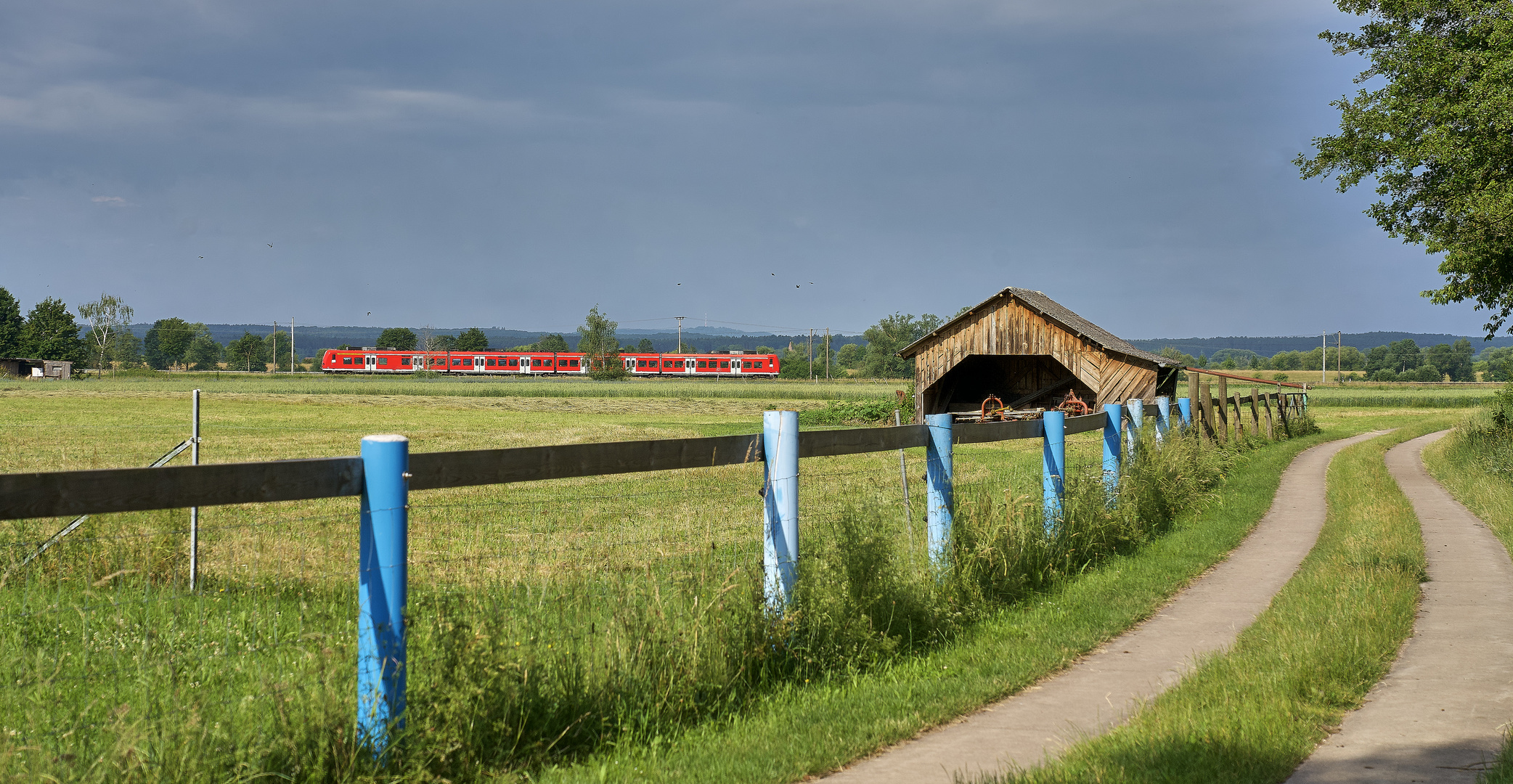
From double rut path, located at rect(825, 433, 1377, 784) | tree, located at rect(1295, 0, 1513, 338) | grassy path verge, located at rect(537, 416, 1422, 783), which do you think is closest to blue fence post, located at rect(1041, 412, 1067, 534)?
grassy path verge, located at rect(537, 416, 1422, 783)

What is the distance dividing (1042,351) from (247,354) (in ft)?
614

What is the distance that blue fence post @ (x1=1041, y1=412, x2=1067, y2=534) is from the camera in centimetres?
824

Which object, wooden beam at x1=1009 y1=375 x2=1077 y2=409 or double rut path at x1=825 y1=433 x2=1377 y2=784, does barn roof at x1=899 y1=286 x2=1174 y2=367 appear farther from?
double rut path at x1=825 y1=433 x2=1377 y2=784

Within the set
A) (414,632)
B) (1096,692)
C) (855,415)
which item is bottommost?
(855,415)

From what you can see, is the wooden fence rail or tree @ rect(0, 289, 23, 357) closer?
the wooden fence rail

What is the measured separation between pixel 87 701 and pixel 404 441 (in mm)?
2244

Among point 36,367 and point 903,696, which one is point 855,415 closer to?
point 903,696

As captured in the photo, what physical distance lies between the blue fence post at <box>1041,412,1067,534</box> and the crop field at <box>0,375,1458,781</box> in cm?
24

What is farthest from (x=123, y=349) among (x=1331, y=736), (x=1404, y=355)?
→ (x=1404, y=355)

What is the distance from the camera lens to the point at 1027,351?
92.6ft

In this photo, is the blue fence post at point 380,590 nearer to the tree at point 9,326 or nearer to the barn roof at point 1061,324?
the barn roof at point 1061,324

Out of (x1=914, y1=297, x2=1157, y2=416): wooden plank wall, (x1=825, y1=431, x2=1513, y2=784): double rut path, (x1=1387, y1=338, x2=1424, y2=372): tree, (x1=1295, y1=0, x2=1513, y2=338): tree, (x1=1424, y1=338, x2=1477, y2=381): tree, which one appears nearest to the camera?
(x1=825, y1=431, x2=1513, y2=784): double rut path

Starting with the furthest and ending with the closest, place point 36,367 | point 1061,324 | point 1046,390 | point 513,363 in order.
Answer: point 513,363
point 36,367
point 1046,390
point 1061,324

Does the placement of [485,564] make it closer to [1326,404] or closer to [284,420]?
[284,420]
